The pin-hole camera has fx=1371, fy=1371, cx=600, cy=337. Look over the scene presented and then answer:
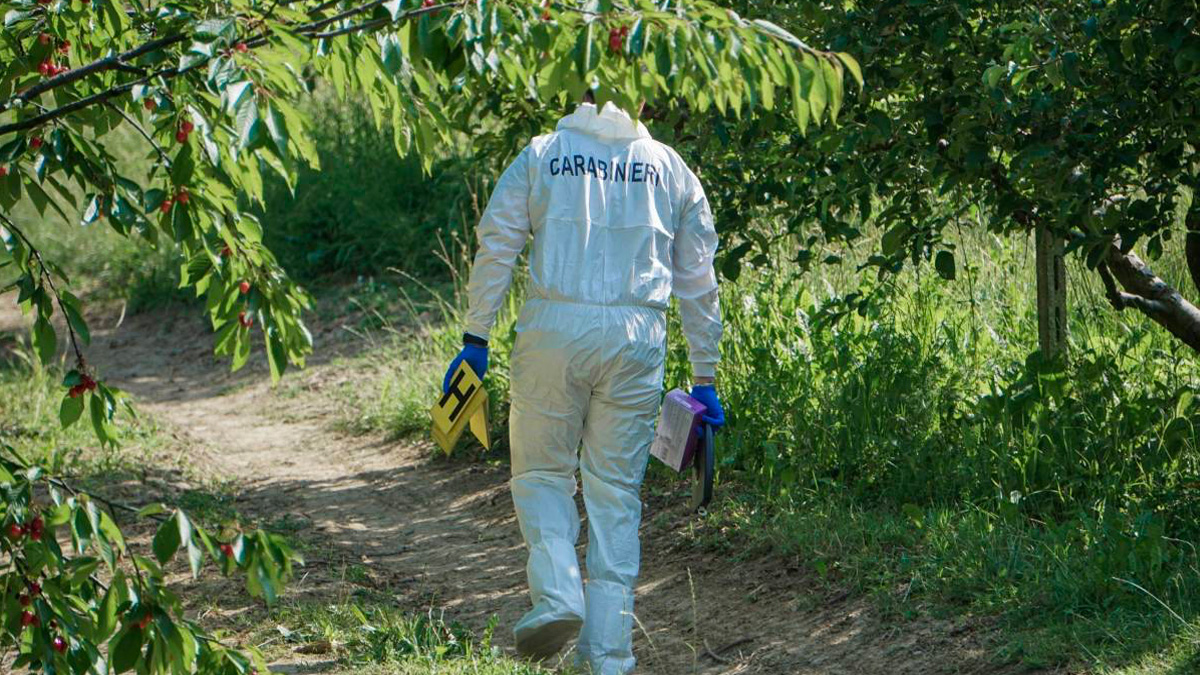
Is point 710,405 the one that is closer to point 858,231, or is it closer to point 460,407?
point 460,407

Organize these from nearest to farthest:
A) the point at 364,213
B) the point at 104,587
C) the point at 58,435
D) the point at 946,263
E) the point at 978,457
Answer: the point at 104,587 → the point at 946,263 → the point at 978,457 → the point at 58,435 → the point at 364,213

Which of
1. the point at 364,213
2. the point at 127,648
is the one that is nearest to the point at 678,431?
the point at 127,648

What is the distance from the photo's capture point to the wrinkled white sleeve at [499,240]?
4160 mm

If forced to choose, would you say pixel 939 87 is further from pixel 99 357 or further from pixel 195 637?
pixel 99 357

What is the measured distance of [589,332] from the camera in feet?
13.3

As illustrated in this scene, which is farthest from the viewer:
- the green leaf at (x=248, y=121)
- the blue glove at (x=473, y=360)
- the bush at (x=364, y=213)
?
the bush at (x=364, y=213)

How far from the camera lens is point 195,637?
8.93 ft

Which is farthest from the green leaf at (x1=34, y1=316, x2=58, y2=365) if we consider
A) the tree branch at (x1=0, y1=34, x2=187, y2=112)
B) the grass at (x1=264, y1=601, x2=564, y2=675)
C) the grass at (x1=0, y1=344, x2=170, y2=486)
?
the grass at (x1=0, y1=344, x2=170, y2=486)

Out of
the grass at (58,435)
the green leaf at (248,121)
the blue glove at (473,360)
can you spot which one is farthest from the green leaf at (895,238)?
the grass at (58,435)

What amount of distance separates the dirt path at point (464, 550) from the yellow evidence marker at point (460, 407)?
848mm

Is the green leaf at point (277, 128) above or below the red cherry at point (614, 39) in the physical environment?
below

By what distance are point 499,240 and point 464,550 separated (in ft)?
6.78

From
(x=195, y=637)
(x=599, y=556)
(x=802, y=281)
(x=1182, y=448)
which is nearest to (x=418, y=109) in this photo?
(x=195, y=637)

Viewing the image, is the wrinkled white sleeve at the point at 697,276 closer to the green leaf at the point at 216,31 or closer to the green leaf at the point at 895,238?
the green leaf at the point at 895,238
